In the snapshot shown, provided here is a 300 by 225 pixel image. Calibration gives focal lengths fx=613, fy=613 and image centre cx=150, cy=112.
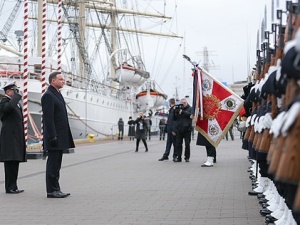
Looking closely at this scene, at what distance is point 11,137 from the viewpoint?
10.5m

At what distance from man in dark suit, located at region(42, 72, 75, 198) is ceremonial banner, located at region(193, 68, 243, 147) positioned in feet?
17.1

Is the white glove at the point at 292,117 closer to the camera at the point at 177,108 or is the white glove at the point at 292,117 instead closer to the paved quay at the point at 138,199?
the paved quay at the point at 138,199

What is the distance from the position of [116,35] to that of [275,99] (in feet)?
173

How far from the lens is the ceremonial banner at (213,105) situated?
1457cm

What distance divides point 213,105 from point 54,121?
→ 5707mm

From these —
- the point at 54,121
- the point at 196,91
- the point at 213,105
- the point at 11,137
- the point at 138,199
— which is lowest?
the point at 138,199

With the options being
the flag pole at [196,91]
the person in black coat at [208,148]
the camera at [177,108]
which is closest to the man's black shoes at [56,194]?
the flag pole at [196,91]

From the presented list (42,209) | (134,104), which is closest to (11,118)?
(42,209)

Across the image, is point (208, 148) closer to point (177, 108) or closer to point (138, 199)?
point (177, 108)

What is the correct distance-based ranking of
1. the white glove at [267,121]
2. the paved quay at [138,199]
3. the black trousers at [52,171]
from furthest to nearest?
the black trousers at [52,171], the paved quay at [138,199], the white glove at [267,121]

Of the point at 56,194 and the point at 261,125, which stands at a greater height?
the point at 261,125

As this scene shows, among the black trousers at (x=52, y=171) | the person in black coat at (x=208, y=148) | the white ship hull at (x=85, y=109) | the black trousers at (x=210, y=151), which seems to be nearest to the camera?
the black trousers at (x=52, y=171)

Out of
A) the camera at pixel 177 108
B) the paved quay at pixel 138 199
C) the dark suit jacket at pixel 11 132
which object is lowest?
the paved quay at pixel 138 199

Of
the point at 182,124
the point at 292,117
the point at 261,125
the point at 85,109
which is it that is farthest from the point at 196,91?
the point at 85,109
